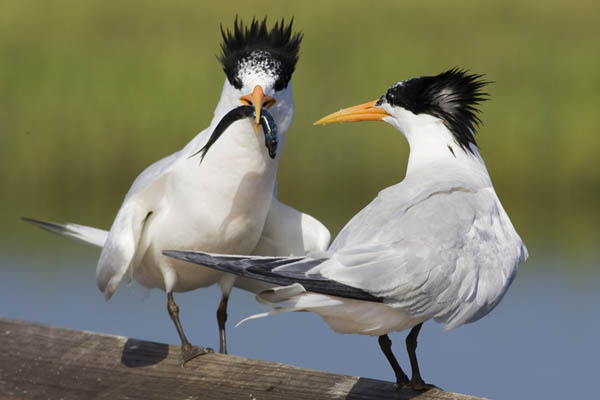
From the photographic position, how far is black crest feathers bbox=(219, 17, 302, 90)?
3186 mm

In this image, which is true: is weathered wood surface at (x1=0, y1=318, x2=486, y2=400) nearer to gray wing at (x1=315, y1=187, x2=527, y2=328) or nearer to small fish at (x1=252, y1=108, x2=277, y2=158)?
gray wing at (x1=315, y1=187, x2=527, y2=328)

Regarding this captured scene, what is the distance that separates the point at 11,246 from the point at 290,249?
4.10m

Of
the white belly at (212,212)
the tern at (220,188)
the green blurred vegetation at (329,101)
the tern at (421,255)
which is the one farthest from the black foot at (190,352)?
the green blurred vegetation at (329,101)

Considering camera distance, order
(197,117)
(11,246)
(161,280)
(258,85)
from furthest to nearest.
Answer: (11,246)
(197,117)
(161,280)
(258,85)

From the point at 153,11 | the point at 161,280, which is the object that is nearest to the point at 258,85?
the point at 161,280

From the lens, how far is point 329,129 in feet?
21.2

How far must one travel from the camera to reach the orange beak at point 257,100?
9.59 ft

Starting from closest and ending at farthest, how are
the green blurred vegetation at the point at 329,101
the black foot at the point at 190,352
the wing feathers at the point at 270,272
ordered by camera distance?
the wing feathers at the point at 270,272 → the black foot at the point at 190,352 → the green blurred vegetation at the point at 329,101

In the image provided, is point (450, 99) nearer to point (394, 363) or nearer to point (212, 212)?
point (394, 363)

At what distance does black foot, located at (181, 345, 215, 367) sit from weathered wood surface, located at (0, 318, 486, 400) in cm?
2

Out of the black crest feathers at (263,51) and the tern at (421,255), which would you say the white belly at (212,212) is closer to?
the black crest feathers at (263,51)

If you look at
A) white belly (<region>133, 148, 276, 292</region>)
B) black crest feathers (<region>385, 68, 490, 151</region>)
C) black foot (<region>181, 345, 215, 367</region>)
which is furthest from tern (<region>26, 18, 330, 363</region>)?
black crest feathers (<region>385, 68, 490, 151</region>)

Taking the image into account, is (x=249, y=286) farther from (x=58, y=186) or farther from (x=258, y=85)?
(x=58, y=186)

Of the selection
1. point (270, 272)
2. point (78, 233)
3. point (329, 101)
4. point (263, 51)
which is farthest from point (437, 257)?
point (329, 101)
